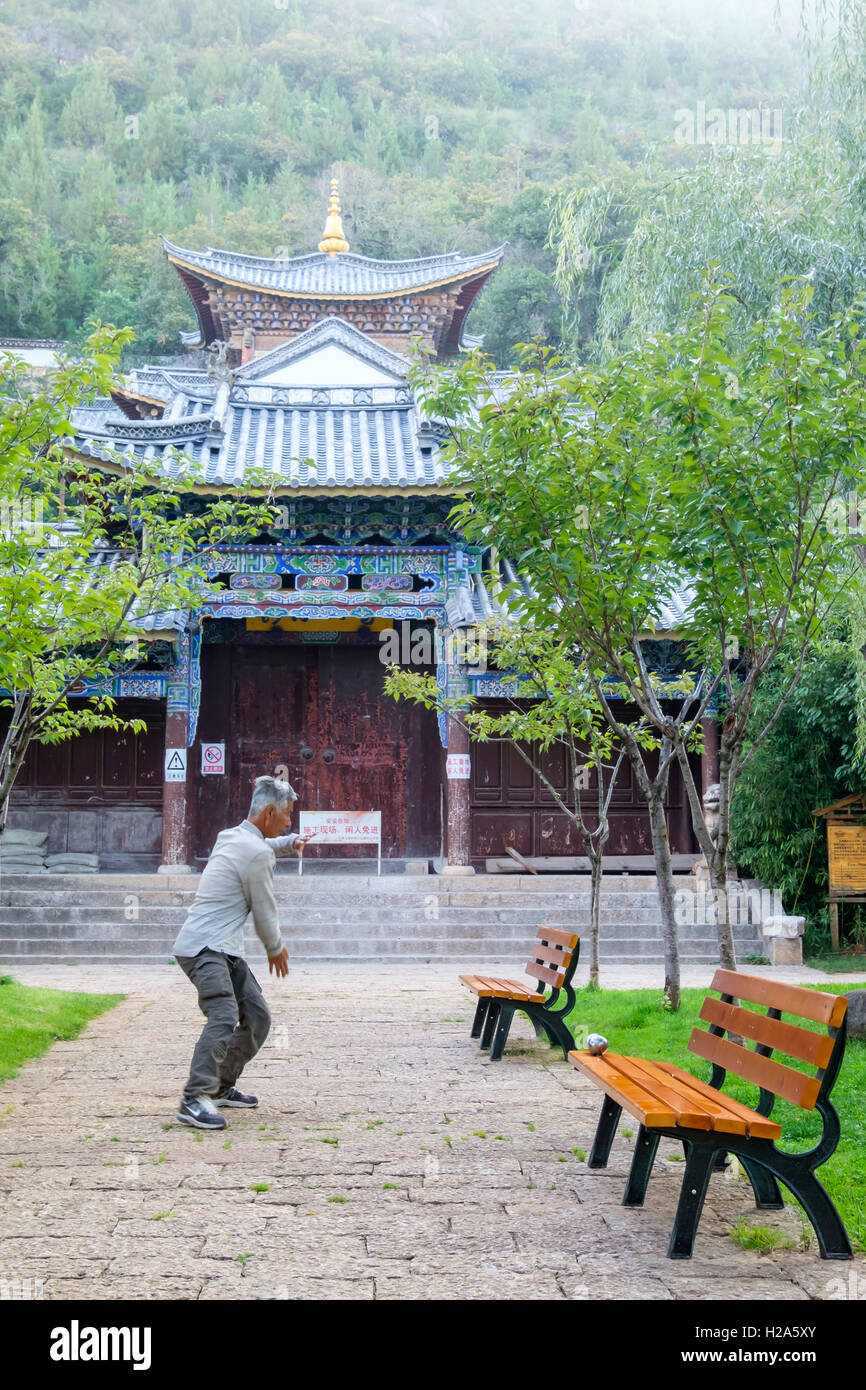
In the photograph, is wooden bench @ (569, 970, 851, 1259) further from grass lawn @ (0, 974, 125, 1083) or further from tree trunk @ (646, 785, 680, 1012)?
grass lawn @ (0, 974, 125, 1083)

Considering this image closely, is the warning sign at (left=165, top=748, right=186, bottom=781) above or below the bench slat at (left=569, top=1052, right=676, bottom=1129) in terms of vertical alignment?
above

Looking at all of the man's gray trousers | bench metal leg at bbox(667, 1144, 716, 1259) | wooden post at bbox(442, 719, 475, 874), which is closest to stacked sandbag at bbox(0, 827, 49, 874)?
wooden post at bbox(442, 719, 475, 874)

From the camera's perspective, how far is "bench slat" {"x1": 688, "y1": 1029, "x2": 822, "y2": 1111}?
11.9 ft

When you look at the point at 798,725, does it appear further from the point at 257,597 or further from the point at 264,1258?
the point at 264,1258

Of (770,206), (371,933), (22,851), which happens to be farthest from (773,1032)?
(22,851)

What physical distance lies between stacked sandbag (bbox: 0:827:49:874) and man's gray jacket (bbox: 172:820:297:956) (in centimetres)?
1063

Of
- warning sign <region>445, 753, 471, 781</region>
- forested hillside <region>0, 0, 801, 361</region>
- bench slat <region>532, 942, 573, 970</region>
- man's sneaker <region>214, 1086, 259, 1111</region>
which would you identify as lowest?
man's sneaker <region>214, 1086, 259, 1111</region>

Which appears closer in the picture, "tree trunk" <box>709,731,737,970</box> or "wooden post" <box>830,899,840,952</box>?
"tree trunk" <box>709,731,737,970</box>

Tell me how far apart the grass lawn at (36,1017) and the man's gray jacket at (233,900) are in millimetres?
1782

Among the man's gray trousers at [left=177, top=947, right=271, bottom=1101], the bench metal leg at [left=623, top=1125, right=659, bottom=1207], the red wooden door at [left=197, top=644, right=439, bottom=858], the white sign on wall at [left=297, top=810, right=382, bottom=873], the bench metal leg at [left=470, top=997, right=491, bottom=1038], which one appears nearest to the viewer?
the bench metal leg at [left=623, top=1125, right=659, bottom=1207]

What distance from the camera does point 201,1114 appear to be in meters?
5.32

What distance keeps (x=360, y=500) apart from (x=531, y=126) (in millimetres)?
57865

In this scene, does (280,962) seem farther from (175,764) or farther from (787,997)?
(175,764)

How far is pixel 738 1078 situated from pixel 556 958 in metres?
1.29
